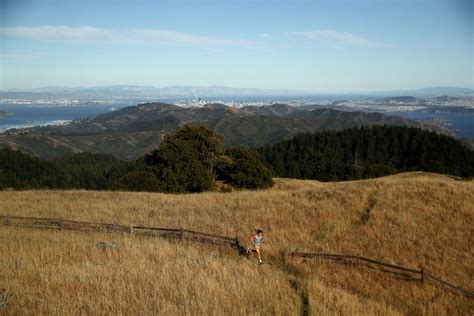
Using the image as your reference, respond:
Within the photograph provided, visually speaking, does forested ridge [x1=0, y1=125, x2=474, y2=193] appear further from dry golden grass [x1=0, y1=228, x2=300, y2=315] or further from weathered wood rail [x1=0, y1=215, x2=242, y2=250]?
dry golden grass [x1=0, y1=228, x2=300, y2=315]

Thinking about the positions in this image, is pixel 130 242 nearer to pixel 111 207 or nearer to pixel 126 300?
pixel 126 300

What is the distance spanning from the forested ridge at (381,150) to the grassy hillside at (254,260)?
5346 cm

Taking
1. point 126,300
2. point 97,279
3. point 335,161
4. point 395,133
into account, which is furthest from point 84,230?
point 395,133

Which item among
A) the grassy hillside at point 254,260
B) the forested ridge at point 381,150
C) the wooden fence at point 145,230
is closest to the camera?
the grassy hillside at point 254,260

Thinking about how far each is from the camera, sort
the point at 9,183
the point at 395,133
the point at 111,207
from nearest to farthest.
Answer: the point at 111,207 → the point at 9,183 → the point at 395,133

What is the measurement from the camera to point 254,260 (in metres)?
15.4

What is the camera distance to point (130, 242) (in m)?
16.3

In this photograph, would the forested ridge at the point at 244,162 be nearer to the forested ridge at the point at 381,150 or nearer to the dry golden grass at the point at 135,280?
the forested ridge at the point at 381,150

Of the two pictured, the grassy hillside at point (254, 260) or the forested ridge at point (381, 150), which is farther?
the forested ridge at point (381, 150)

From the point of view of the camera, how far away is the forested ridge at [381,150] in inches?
3647

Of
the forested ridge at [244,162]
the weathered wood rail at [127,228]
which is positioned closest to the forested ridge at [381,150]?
the forested ridge at [244,162]

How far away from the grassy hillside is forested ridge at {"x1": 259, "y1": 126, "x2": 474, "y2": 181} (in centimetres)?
5346

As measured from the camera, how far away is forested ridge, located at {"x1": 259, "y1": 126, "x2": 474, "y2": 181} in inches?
3647

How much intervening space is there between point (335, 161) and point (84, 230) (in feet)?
198
